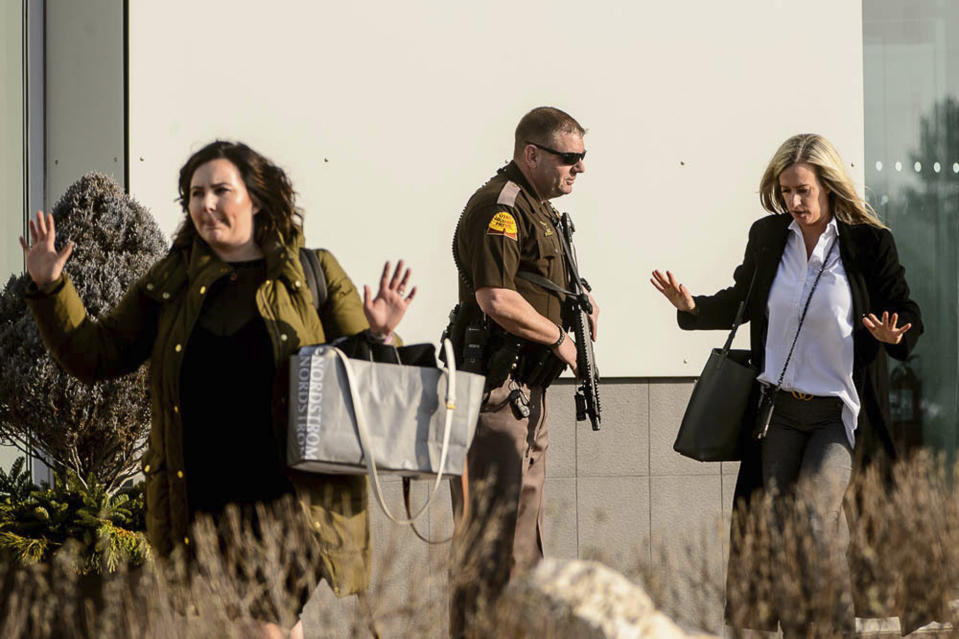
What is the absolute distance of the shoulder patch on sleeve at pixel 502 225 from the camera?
505 centimetres

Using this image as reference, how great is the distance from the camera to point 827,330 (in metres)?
5.07

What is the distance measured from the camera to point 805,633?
12.5 ft

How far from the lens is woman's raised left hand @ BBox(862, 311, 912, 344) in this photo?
4.90 metres

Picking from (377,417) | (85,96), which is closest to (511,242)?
(377,417)

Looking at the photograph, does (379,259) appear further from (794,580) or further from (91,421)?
(794,580)

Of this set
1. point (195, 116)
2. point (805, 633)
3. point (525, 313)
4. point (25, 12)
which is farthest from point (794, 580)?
point (25, 12)

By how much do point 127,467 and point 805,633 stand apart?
326cm

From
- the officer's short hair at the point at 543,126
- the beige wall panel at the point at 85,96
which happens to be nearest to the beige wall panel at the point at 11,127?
the beige wall panel at the point at 85,96

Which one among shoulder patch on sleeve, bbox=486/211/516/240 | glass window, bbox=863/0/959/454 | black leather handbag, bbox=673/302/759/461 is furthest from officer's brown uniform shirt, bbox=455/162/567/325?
glass window, bbox=863/0/959/454

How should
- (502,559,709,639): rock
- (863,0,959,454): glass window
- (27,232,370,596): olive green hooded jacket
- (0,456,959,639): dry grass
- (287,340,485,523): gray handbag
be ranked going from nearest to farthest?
(0,456,959,639): dry grass, (502,559,709,639): rock, (287,340,485,523): gray handbag, (27,232,370,596): olive green hooded jacket, (863,0,959,454): glass window

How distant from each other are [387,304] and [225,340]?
455mm

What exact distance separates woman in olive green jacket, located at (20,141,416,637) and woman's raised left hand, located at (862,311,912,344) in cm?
188

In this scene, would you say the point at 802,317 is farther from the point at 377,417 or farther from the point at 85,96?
the point at 85,96

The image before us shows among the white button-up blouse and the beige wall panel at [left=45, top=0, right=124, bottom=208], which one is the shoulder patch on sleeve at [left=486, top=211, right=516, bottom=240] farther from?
the beige wall panel at [left=45, top=0, right=124, bottom=208]
